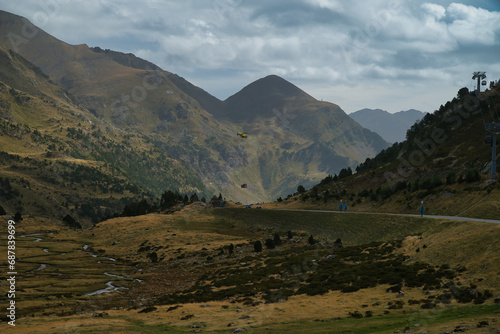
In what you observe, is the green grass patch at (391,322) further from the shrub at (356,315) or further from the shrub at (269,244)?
the shrub at (269,244)

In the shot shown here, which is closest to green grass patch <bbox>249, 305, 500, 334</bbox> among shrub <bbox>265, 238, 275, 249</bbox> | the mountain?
the mountain

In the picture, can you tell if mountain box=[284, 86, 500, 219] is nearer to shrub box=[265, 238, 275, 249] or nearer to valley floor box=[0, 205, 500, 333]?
valley floor box=[0, 205, 500, 333]

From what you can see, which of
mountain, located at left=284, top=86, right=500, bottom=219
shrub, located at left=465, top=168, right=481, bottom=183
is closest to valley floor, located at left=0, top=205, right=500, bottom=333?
mountain, located at left=284, top=86, right=500, bottom=219

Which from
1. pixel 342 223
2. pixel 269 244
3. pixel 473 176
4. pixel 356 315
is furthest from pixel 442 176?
pixel 356 315

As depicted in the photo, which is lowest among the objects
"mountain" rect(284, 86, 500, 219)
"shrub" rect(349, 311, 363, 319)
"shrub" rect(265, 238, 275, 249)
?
"shrub" rect(265, 238, 275, 249)

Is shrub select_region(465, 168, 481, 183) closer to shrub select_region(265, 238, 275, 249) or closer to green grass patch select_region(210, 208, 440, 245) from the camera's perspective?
green grass patch select_region(210, 208, 440, 245)

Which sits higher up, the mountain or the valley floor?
the mountain

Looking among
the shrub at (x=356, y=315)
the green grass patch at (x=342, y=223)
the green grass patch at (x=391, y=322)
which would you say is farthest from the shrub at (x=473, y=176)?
the shrub at (x=356, y=315)

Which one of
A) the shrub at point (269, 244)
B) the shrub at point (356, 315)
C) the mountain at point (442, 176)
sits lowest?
the shrub at point (269, 244)

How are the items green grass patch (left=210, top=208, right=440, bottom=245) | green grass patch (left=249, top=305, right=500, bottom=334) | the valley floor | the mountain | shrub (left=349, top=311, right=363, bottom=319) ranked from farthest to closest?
the mountain, green grass patch (left=210, top=208, right=440, bottom=245), shrub (left=349, top=311, right=363, bottom=319), the valley floor, green grass patch (left=249, top=305, right=500, bottom=334)

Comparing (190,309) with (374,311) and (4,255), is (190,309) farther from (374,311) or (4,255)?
(4,255)

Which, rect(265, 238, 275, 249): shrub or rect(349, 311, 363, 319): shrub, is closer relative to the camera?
rect(349, 311, 363, 319): shrub

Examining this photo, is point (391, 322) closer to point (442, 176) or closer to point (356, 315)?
point (356, 315)

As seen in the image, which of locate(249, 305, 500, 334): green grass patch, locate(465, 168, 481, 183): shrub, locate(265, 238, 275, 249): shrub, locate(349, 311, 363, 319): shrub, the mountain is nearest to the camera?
locate(249, 305, 500, 334): green grass patch
